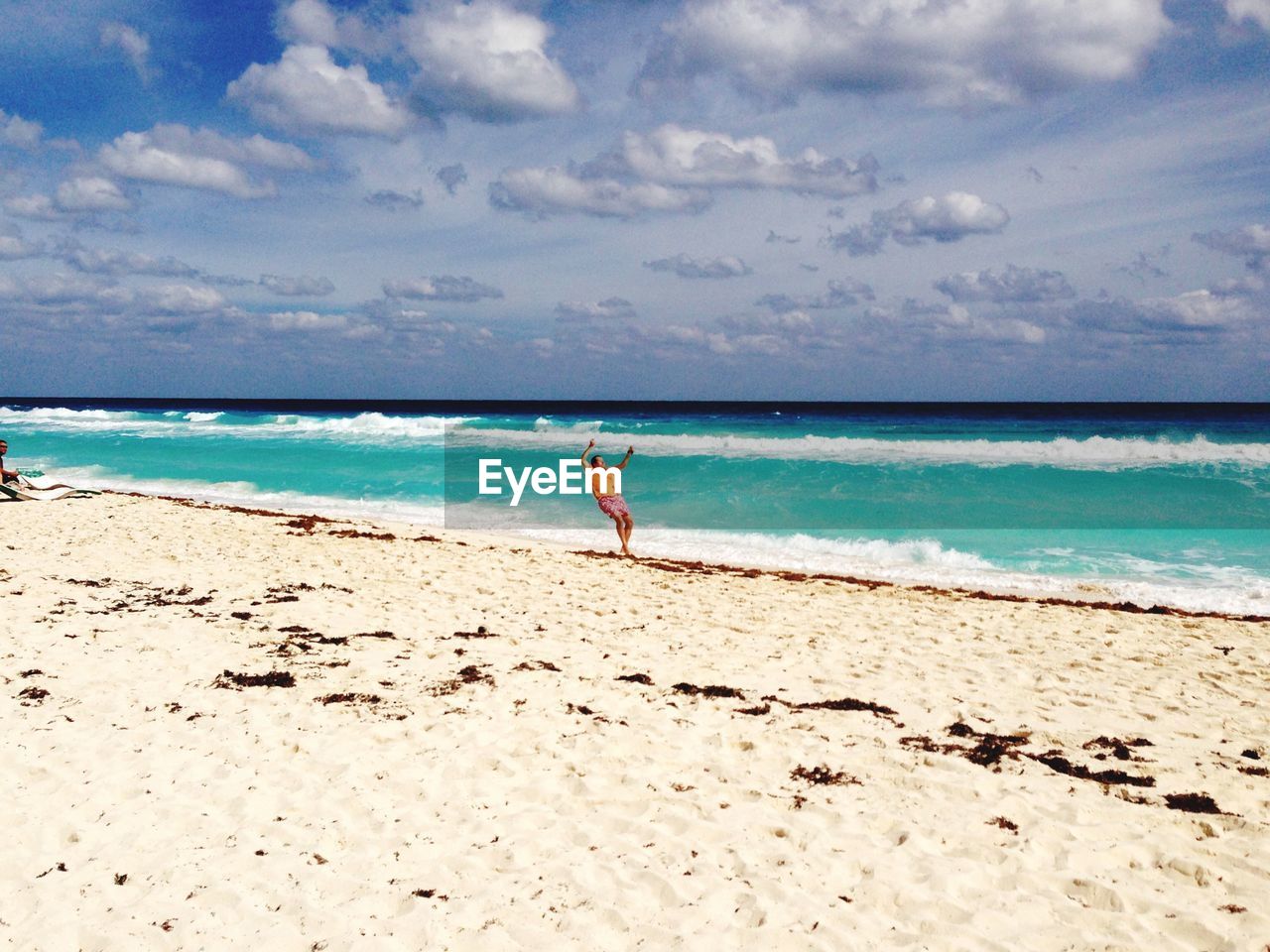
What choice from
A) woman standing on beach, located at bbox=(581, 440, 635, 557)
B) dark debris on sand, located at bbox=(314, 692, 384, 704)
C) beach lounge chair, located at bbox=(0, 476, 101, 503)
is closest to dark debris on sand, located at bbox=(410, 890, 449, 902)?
dark debris on sand, located at bbox=(314, 692, 384, 704)

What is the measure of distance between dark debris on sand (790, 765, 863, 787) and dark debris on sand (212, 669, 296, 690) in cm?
396

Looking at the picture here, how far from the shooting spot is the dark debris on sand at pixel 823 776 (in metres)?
5.01

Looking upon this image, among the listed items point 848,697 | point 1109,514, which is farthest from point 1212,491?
point 848,697

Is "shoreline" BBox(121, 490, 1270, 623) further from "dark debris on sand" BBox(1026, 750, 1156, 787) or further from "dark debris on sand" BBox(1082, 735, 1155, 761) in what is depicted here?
"dark debris on sand" BBox(1026, 750, 1156, 787)

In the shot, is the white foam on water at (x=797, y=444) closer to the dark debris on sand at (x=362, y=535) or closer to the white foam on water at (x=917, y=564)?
the white foam on water at (x=917, y=564)

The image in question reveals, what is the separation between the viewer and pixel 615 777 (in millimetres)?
5059

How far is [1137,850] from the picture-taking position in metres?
4.21

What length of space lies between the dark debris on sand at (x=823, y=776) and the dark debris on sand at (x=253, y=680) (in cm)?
396

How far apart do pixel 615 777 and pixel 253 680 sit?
3.29 metres

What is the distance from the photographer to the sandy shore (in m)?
3.70

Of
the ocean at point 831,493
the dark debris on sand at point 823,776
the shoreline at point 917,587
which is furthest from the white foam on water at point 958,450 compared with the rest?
the dark debris on sand at point 823,776

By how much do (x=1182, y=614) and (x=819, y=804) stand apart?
7.85 metres

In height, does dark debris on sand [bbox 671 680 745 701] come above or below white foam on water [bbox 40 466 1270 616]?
above

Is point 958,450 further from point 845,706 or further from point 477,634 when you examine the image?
point 845,706
